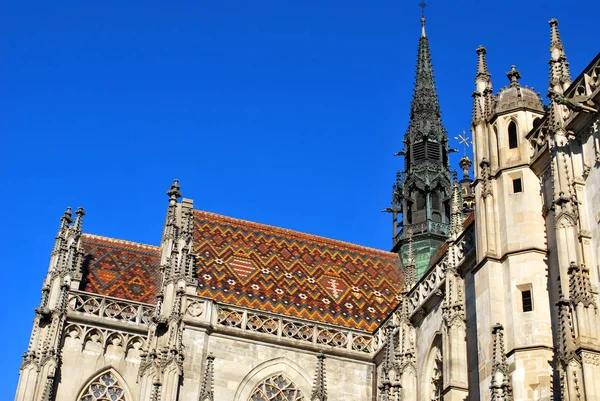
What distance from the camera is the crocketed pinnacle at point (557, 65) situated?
16.2 m

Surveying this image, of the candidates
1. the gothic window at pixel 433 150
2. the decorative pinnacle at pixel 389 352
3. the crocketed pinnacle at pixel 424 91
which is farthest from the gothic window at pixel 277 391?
the crocketed pinnacle at pixel 424 91

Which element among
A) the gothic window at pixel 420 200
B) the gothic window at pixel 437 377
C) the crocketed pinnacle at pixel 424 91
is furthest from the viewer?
the crocketed pinnacle at pixel 424 91

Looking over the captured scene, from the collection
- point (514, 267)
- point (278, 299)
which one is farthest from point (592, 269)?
point (278, 299)

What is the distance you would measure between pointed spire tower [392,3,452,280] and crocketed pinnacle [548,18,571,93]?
10855 millimetres

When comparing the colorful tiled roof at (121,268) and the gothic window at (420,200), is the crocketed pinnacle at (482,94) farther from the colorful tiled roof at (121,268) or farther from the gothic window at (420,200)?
the gothic window at (420,200)

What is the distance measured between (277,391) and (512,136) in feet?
25.7

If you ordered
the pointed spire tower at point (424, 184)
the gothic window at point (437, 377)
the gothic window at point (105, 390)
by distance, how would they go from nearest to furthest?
1. the gothic window at point (437, 377)
2. the gothic window at point (105, 390)
3. the pointed spire tower at point (424, 184)

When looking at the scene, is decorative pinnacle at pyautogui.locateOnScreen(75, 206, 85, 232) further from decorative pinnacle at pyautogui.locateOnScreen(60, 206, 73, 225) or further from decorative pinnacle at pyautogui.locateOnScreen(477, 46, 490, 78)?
decorative pinnacle at pyautogui.locateOnScreen(477, 46, 490, 78)

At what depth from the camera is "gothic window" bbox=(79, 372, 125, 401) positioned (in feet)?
67.6

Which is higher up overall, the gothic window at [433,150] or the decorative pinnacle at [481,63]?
the gothic window at [433,150]

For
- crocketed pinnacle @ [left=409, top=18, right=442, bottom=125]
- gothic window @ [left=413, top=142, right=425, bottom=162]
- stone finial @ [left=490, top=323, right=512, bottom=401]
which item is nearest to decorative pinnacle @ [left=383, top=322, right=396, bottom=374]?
stone finial @ [left=490, top=323, right=512, bottom=401]

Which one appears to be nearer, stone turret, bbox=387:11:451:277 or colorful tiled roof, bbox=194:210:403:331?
colorful tiled roof, bbox=194:210:403:331

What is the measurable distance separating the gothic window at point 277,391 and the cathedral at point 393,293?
0.11 ft

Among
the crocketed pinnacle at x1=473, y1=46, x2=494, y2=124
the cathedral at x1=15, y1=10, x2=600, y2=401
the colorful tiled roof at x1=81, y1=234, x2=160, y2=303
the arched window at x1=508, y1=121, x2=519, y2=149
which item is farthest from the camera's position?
the colorful tiled roof at x1=81, y1=234, x2=160, y2=303
